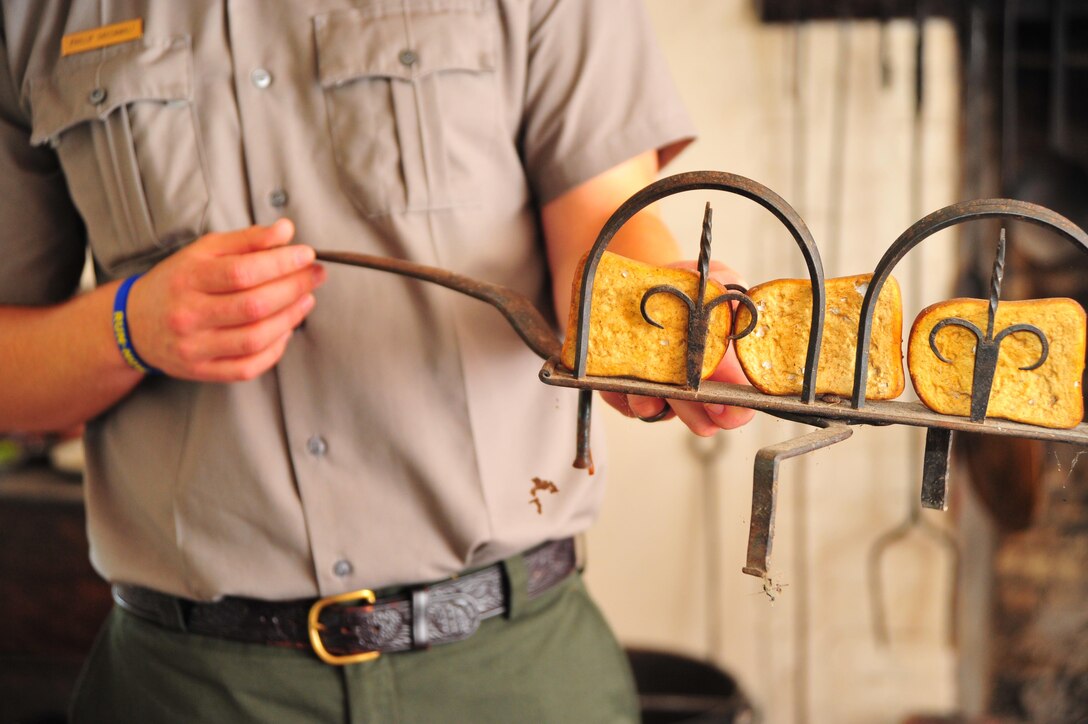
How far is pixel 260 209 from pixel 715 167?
1228mm

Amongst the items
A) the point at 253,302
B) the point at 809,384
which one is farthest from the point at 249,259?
the point at 809,384

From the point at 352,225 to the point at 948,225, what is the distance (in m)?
0.56

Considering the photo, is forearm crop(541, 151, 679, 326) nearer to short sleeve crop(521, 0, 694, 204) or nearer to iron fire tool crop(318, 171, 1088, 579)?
short sleeve crop(521, 0, 694, 204)

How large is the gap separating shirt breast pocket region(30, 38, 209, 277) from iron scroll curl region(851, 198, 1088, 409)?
2.01 ft

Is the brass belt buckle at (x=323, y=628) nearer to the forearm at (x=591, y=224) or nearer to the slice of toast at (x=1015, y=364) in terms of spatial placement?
the forearm at (x=591, y=224)

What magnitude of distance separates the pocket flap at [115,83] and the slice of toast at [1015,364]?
0.70 m

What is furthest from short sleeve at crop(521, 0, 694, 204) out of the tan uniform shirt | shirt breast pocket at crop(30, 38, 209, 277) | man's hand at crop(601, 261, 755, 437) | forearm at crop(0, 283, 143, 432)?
forearm at crop(0, 283, 143, 432)

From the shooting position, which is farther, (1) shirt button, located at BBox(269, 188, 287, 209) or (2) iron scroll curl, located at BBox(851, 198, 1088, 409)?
(1) shirt button, located at BBox(269, 188, 287, 209)

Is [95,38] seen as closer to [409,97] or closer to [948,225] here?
[409,97]

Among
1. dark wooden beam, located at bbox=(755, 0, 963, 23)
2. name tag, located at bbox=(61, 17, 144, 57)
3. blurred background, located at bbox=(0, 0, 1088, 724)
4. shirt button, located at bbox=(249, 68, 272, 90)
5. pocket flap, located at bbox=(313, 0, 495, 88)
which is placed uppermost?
dark wooden beam, located at bbox=(755, 0, 963, 23)

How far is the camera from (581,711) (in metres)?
0.97

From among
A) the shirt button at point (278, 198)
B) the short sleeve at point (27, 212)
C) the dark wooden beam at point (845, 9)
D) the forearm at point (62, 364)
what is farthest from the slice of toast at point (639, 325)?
the dark wooden beam at point (845, 9)

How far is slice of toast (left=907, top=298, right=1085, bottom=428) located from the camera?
591mm

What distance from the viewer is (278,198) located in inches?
36.1
